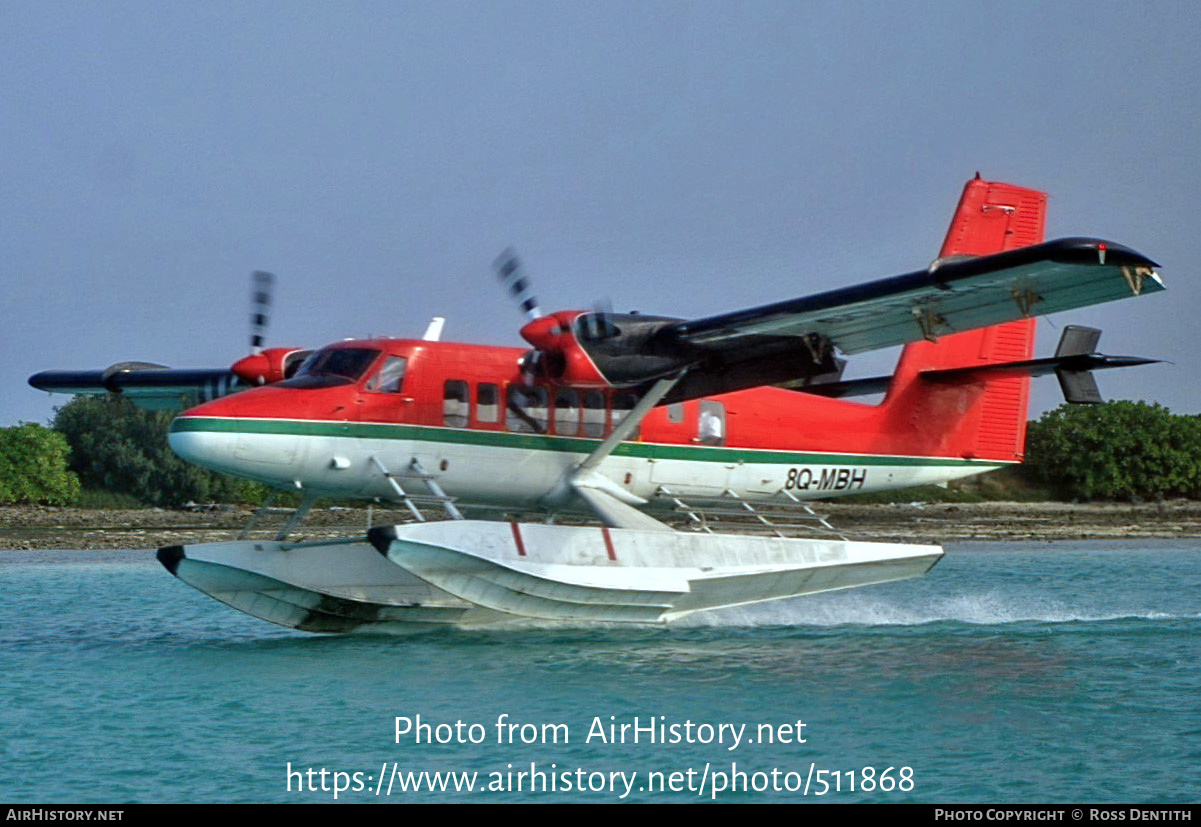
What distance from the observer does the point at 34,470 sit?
4425 centimetres

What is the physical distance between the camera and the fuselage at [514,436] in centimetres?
1379

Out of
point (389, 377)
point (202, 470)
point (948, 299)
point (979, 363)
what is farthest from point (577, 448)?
point (202, 470)

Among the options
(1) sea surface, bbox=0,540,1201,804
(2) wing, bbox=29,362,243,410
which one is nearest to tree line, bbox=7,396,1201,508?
(2) wing, bbox=29,362,243,410

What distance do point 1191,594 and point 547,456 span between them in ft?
38.6

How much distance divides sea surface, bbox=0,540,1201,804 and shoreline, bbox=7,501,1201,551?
18119 mm

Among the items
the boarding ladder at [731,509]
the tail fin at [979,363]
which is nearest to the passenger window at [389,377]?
the boarding ladder at [731,509]

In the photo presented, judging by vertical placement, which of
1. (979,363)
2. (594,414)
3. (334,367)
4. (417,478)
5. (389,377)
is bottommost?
(417,478)

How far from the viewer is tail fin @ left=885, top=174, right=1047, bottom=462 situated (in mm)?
17281

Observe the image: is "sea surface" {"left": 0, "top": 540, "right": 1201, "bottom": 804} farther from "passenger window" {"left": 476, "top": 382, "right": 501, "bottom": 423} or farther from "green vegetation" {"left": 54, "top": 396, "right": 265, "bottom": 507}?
"green vegetation" {"left": 54, "top": 396, "right": 265, "bottom": 507}

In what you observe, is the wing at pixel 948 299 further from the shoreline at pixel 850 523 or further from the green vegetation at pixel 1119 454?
the green vegetation at pixel 1119 454

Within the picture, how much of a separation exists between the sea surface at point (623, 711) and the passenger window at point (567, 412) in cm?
234

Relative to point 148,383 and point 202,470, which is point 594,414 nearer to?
point 148,383

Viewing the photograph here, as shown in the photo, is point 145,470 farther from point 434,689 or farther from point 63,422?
point 434,689

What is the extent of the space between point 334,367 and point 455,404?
4.44 feet
